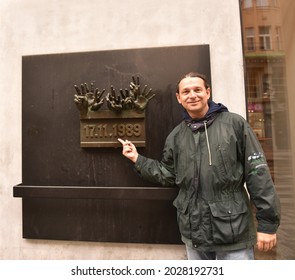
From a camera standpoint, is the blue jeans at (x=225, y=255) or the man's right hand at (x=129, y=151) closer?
the blue jeans at (x=225, y=255)

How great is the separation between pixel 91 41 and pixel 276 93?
204 cm

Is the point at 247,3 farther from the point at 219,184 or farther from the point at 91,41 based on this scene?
the point at 219,184

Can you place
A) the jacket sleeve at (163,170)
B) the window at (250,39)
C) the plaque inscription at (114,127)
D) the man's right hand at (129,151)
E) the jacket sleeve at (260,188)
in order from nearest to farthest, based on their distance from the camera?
1. the jacket sleeve at (260,188)
2. the jacket sleeve at (163,170)
3. the man's right hand at (129,151)
4. the plaque inscription at (114,127)
5. the window at (250,39)

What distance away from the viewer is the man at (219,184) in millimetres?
1768

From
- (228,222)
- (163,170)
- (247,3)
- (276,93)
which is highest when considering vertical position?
(247,3)

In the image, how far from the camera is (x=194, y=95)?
1.93 metres

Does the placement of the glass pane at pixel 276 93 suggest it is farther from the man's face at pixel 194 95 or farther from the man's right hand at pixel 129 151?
the man's right hand at pixel 129 151

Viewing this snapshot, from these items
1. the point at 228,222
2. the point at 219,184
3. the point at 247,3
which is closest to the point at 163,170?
the point at 219,184

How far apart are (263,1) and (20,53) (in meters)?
Result: 2.72

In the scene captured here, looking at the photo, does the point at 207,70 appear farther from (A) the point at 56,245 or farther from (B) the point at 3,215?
(B) the point at 3,215

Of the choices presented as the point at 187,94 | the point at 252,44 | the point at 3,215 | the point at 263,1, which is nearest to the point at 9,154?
the point at 3,215

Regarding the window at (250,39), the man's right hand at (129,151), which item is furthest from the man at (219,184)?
the window at (250,39)

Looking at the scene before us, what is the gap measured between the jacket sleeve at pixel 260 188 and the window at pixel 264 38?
1.39m

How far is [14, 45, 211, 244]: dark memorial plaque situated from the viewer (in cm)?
257
